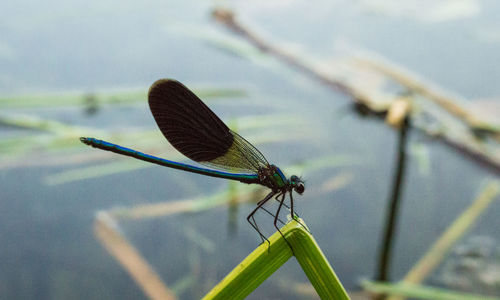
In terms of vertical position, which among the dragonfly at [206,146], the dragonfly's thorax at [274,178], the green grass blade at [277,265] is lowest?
the green grass blade at [277,265]

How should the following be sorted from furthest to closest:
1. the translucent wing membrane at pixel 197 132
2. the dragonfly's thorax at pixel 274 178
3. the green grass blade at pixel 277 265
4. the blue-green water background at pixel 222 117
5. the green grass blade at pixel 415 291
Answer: the blue-green water background at pixel 222 117
the green grass blade at pixel 415 291
the dragonfly's thorax at pixel 274 178
the translucent wing membrane at pixel 197 132
the green grass blade at pixel 277 265

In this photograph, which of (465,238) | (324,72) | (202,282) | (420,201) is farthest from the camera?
(324,72)

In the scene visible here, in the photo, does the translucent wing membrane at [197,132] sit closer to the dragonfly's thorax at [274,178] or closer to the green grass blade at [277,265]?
the dragonfly's thorax at [274,178]

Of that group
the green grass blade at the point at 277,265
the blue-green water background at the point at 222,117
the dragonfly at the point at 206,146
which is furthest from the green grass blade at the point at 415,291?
the green grass blade at the point at 277,265

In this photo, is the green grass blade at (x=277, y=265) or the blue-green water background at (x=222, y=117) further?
the blue-green water background at (x=222, y=117)

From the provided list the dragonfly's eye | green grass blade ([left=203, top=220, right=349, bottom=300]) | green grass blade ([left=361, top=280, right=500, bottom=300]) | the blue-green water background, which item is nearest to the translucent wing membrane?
the dragonfly's eye

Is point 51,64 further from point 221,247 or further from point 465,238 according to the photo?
point 465,238

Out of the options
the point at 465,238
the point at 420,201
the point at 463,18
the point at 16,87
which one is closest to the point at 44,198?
the point at 16,87
